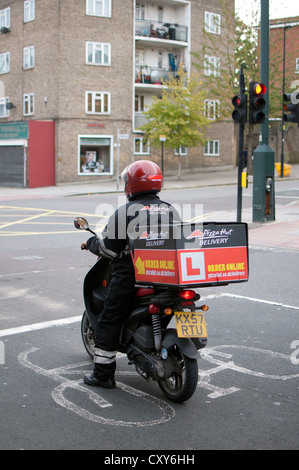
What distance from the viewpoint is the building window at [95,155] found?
38250mm

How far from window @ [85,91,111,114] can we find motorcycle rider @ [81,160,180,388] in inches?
1355

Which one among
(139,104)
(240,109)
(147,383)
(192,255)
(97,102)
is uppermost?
(139,104)

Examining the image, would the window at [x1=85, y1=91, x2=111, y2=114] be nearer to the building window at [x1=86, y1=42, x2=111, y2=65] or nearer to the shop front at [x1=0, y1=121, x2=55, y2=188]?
the building window at [x1=86, y1=42, x2=111, y2=65]

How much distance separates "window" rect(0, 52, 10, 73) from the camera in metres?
41.2

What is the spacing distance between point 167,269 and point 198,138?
113ft

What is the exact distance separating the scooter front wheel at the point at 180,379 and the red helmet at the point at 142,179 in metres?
1.21

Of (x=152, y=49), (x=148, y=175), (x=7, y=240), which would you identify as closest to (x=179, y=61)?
(x=152, y=49)

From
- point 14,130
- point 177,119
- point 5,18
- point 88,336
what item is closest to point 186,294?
point 88,336

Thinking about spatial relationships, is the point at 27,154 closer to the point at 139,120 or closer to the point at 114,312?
the point at 139,120

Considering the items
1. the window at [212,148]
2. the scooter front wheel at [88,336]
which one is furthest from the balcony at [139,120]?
the scooter front wheel at [88,336]

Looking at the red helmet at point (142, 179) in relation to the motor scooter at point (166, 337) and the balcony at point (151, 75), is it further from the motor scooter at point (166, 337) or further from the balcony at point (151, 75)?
the balcony at point (151, 75)

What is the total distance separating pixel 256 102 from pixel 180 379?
10.4m

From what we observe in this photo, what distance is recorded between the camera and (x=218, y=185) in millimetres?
33938
